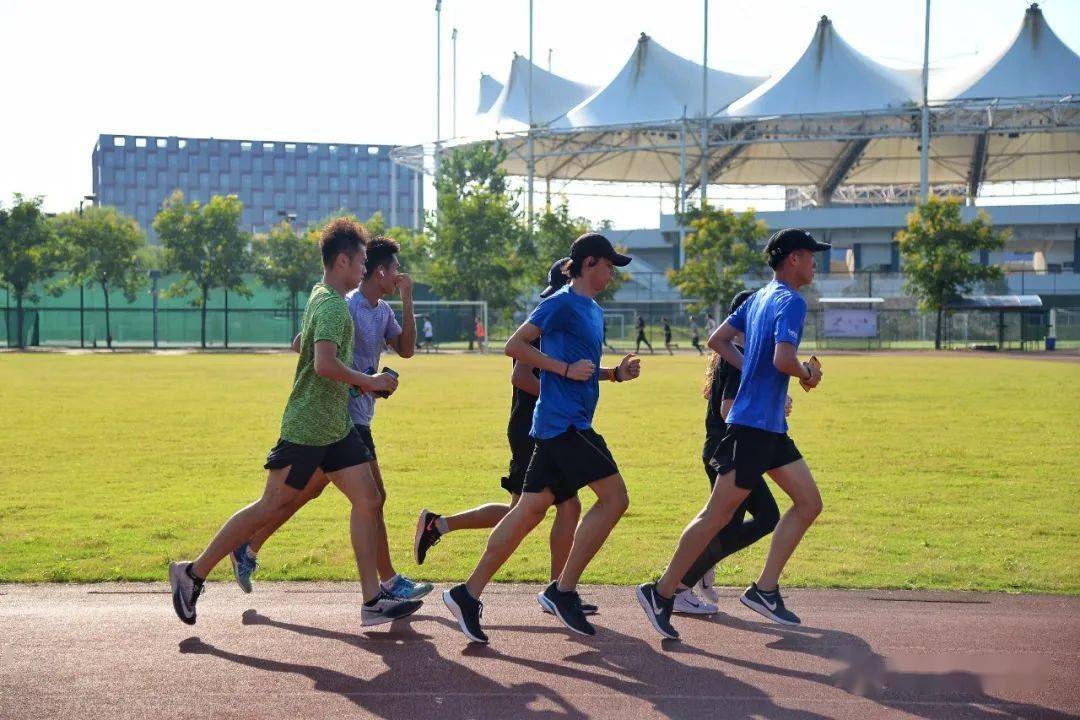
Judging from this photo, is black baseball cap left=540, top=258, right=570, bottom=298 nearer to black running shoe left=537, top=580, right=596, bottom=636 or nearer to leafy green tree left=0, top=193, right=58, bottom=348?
black running shoe left=537, top=580, right=596, bottom=636

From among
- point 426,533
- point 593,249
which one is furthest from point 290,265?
point 593,249

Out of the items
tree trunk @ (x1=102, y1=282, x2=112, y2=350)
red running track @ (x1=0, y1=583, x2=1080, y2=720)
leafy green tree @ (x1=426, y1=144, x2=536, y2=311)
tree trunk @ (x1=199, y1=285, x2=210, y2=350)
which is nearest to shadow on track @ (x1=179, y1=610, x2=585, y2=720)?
red running track @ (x1=0, y1=583, x2=1080, y2=720)

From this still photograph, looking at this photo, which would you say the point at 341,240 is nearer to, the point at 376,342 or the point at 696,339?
the point at 376,342

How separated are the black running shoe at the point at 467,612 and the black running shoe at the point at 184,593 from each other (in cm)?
124

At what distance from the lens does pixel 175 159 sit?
176 meters

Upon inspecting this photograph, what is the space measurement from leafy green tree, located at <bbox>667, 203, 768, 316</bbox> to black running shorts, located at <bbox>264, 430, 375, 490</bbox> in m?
57.9

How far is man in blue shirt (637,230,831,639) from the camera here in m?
5.97

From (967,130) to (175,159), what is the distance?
415 ft

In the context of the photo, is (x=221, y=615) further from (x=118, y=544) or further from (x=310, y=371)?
(x=118, y=544)

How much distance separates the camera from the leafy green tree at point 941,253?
56.6m

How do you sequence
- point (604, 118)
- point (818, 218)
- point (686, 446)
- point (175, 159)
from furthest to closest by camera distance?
point (175, 159)
point (818, 218)
point (604, 118)
point (686, 446)

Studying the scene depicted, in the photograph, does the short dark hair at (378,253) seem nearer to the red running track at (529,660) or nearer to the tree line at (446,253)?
the red running track at (529,660)

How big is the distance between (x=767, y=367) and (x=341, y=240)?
6.86 ft

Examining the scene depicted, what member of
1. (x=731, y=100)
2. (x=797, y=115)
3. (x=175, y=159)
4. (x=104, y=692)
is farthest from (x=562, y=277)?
(x=175, y=159)
